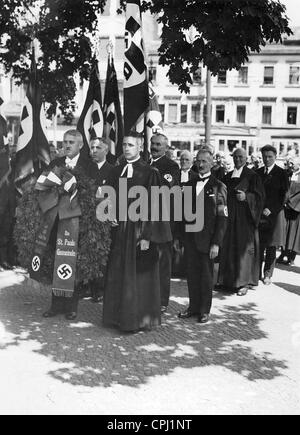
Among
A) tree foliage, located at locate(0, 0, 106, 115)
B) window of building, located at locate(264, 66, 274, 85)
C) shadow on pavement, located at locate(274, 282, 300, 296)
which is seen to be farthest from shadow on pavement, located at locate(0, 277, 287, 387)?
window of building, located at locate(264, 66, 274, 85)

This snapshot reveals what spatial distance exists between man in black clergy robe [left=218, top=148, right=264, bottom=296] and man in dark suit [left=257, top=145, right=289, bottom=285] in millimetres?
504

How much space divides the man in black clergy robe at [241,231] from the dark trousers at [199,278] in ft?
5.07

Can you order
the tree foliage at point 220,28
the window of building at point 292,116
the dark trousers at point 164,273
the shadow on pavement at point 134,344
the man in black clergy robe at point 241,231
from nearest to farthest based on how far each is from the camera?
1. the shadow on pavement at point 134,344
2. the tree foliage at point 220,28
3. the dark trousers at point 164,273
4. the man in black clergy robe at point 241,231
5. the window of building at point 292,116

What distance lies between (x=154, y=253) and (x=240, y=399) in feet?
7.07

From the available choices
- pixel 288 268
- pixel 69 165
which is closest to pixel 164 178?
pixel 69 165

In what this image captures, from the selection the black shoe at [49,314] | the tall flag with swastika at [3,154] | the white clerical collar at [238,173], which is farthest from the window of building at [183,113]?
the black shoe at [49,314]

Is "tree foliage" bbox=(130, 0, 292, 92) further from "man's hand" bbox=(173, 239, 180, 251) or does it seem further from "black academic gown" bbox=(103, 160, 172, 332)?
"man's hand" bbox=(173, 239, 180, 251)

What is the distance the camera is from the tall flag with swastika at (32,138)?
29.3 feet

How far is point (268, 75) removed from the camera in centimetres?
4794

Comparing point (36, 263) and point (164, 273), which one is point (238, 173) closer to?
Result: point (164, 273)

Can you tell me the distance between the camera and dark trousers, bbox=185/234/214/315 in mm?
6414

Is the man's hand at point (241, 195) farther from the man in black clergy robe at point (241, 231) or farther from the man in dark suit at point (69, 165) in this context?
the man in dark suit at point (69, 165)

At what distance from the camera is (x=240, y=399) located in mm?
4203
